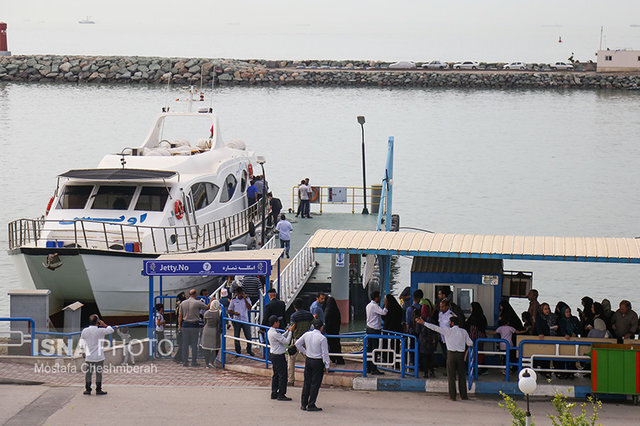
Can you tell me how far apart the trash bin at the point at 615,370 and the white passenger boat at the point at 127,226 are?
11.1 m

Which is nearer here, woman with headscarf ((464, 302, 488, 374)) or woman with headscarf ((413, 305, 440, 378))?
woman with headscarf ((413, 305, 440, 378))

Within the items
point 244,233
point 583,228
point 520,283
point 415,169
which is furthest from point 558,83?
point 520,283

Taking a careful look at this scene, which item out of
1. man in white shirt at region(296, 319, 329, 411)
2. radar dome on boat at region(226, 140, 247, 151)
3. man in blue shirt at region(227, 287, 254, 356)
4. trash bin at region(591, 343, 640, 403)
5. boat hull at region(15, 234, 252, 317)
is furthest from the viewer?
radar dome on boat at region(226, 140, 247, 151)

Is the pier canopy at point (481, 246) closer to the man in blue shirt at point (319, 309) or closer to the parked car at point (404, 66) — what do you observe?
the man in blue shirt at point (319, 309)

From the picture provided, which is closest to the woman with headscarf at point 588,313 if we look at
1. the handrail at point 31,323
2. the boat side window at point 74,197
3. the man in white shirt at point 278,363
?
the man in white shirt at point 278,363

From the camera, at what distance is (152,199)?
81.5 feet

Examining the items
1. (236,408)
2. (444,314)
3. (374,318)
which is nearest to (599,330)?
(444,314)

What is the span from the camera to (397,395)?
15.5 metres

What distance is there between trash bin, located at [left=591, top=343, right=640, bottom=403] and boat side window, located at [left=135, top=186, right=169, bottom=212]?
12.6 m

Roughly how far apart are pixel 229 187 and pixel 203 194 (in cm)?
230

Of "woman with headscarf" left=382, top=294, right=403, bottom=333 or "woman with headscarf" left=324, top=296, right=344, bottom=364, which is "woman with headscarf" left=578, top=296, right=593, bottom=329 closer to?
"woman with headscarf" left=382, top=294, right=403, bottom=333

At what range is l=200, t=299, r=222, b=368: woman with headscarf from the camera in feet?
55.2

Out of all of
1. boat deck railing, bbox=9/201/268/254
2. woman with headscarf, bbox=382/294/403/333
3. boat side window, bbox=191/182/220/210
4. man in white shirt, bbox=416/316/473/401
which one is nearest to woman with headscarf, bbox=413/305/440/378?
woman with headscarf, bbox=382/294/403/333

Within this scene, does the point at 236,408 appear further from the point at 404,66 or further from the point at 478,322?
the point at 404,66
